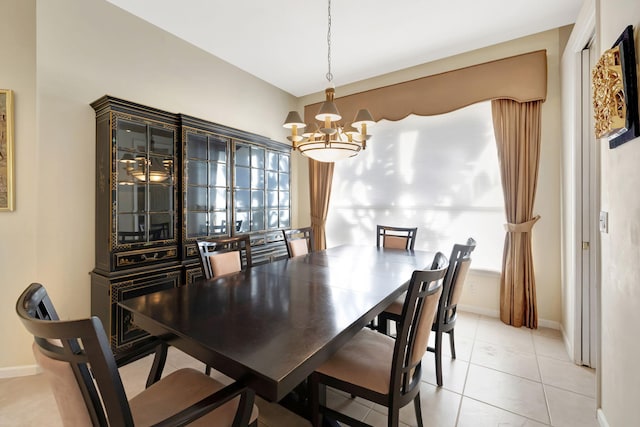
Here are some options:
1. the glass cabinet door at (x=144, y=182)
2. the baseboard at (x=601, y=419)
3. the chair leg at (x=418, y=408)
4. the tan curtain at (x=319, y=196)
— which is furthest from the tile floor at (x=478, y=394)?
the tan curtain at (x=319, y=196)

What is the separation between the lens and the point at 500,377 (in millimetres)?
2119

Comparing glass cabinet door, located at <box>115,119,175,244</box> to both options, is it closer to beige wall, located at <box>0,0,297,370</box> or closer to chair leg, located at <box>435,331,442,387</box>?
beige wall, located at <box>0,0,297,370</box>

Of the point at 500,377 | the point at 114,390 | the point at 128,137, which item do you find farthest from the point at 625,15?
the point at 128,137

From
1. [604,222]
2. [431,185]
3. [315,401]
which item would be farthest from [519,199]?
[315,401]

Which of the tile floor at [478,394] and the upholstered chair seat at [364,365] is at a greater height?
the upholstered chair seat at [364,365]

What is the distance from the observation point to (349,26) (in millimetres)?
2832

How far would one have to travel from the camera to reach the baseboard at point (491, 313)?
9.61 ft

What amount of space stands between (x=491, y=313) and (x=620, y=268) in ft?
6.81

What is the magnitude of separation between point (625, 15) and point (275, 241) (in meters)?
3.55

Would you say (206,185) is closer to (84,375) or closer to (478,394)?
(84,375)

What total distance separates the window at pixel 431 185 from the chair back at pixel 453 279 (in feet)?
5.26

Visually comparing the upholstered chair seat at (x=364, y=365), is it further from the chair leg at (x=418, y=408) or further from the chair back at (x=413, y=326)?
the chair leg at (x=418, y=408)

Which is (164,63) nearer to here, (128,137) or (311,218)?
(128,137)

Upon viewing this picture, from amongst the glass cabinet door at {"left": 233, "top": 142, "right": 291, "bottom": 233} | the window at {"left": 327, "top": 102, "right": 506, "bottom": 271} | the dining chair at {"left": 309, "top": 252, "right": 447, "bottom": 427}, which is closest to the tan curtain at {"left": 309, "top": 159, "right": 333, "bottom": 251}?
the window at {"left": 327, "top": 102, "right": 506, "bottom": 271}
